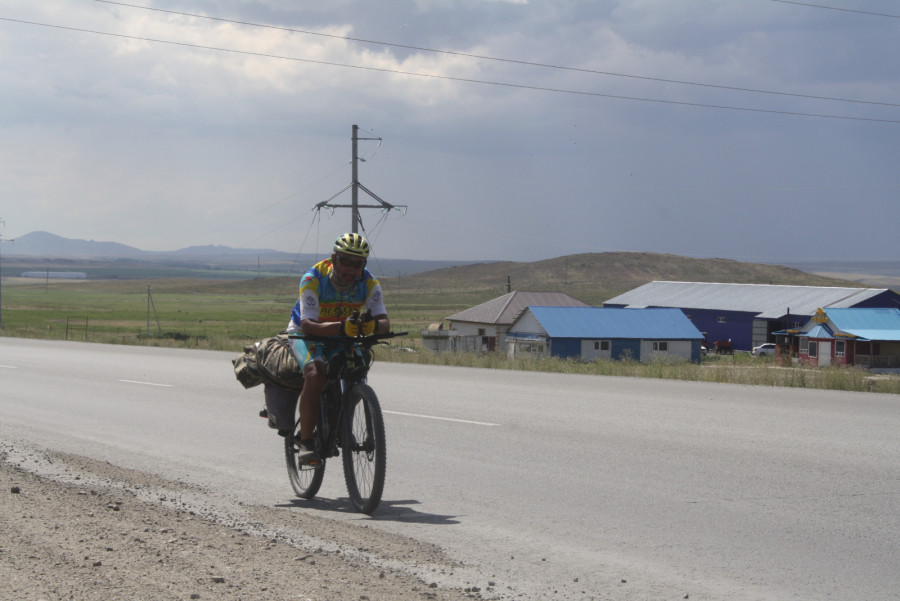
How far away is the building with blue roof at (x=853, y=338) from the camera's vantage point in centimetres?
5978

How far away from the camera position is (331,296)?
740 cm

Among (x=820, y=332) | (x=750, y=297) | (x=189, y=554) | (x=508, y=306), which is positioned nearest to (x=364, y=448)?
(x=189, y=554)

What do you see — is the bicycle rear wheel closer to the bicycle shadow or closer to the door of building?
the bicycle shadow

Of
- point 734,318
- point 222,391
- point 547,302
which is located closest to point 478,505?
point 222,391

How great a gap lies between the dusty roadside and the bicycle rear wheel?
410 millimetres

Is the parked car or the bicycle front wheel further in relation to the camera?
the parked car

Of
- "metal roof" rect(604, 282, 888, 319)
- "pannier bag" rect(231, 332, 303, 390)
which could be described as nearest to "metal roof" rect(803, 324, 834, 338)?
"metal roof" rect(604, 282, 888, 319)

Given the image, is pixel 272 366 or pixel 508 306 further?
pixel 508 306

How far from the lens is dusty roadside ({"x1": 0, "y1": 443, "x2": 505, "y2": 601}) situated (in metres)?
4.95

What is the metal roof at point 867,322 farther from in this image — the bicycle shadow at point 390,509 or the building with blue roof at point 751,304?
the bicycle shadow at point 390,509

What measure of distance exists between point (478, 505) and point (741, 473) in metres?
2.47

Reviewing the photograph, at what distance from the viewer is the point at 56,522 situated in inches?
248

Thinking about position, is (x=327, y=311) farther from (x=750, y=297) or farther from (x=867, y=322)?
(x=750, y=297)

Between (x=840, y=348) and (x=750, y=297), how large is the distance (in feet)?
74.7
